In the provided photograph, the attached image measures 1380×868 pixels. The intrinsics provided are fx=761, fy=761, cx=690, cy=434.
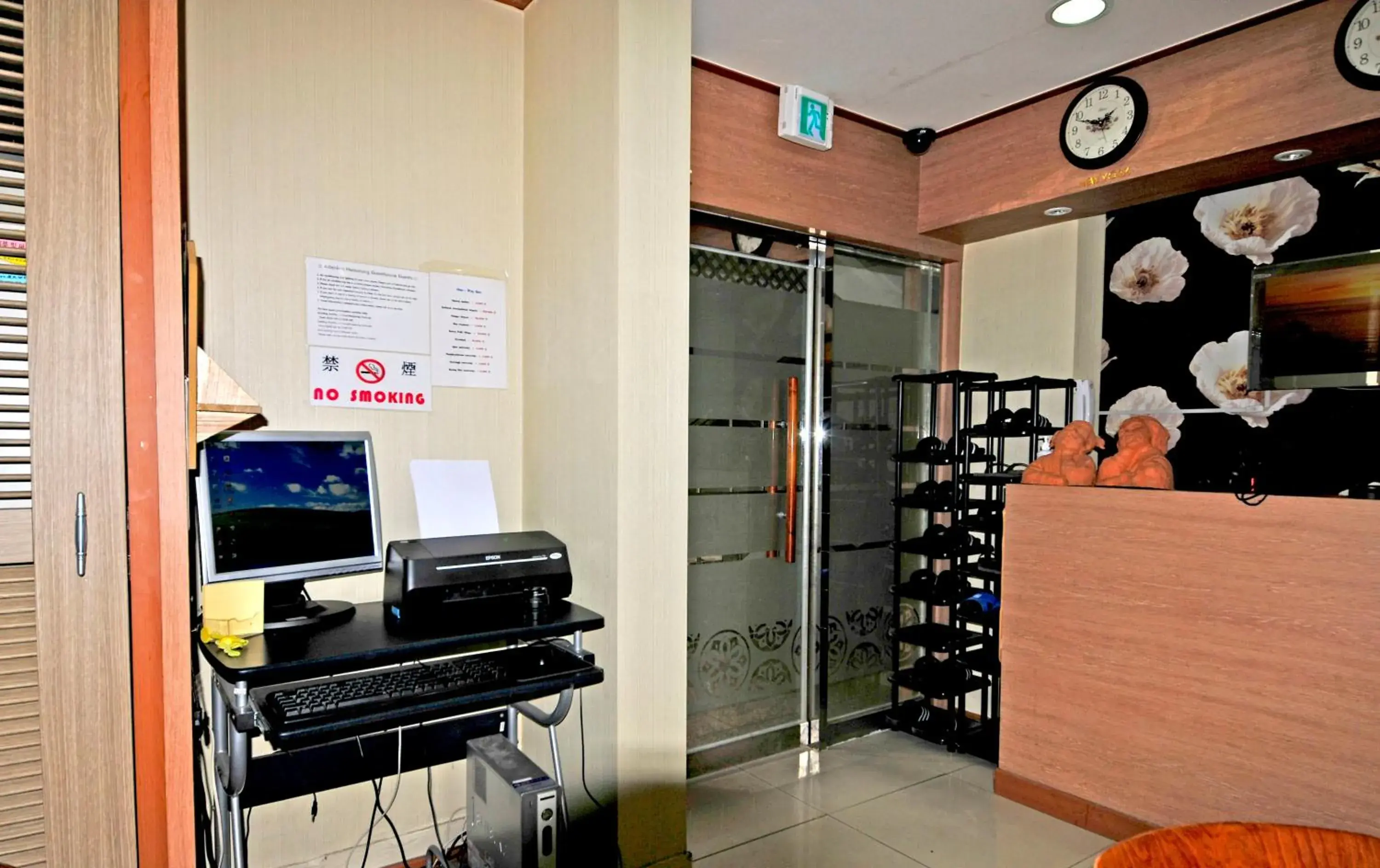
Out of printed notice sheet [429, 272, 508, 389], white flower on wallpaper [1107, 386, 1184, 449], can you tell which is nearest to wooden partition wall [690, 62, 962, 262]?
printed notice sheet [429, 272, 508, 389]

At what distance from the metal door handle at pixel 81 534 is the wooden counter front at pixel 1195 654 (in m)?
2.64

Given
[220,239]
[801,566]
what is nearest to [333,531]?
[220,239]

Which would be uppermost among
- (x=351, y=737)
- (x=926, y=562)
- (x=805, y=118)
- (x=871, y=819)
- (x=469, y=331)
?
(x=805, y=118)

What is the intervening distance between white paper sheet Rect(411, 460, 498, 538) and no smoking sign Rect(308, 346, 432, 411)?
0.66 ft

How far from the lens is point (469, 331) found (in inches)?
94.5

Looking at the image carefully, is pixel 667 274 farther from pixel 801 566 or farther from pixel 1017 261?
pixel 1017 261

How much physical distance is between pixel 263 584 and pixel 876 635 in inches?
103

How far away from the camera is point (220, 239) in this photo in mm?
2023

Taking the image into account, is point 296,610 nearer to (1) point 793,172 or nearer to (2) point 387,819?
(2) point 387,819

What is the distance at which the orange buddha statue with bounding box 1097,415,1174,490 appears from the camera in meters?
2.44

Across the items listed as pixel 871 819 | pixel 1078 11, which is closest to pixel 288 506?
pixel 871 819

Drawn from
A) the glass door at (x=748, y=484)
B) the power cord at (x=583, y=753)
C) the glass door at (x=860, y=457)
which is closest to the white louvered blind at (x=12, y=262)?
the power cord at (x=583, y=753)

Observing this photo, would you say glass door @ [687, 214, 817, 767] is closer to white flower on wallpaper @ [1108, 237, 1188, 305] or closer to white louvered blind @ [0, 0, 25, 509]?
white flower on wallpaper @ [1108, 237, 1188, 305]

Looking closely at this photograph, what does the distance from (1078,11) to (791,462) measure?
1837 mm
